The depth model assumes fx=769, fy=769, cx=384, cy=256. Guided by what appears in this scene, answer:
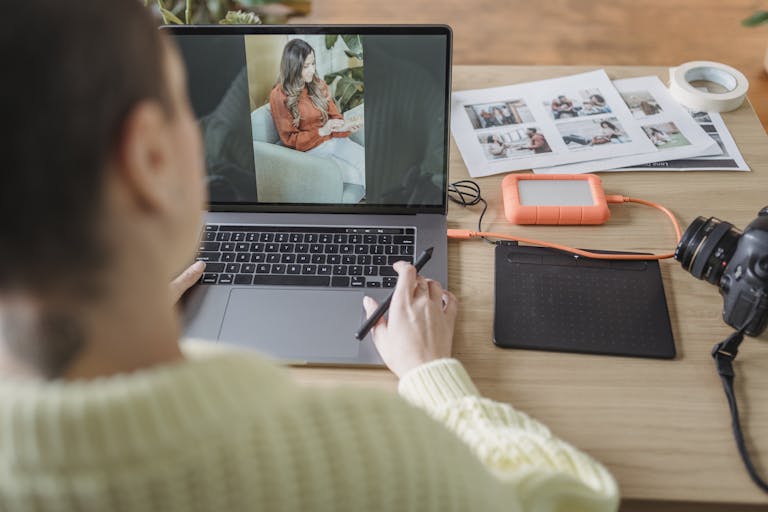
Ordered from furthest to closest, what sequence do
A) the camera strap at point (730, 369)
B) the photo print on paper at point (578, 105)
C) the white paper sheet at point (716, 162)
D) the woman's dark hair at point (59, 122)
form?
1. the photo print on paper at point (578, 105)
2. the white paper sheet at point (716, 162)
3. the camera strap at point (730, 369)
4. the woman's dark hair at point (59, 122)

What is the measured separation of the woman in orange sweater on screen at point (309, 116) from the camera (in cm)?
98

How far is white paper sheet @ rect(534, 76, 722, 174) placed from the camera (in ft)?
3.81

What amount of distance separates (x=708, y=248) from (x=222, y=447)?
665 mm

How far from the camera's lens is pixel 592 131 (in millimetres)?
1219

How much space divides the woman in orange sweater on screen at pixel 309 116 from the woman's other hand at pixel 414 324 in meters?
0.18

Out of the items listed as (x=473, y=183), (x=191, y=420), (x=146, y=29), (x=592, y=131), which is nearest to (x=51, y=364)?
(x=191, y=420)

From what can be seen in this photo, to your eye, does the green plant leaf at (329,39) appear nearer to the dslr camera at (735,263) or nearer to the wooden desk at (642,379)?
the wooden desk at (642,379)

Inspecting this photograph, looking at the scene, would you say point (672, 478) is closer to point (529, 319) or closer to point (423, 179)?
point (529, 319)

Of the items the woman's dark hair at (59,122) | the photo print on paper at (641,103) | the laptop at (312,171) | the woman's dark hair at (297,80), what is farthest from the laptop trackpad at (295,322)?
the photo print on paper at (641,103)

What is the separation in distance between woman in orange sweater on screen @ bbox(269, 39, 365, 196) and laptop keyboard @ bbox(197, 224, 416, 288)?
0.08 metres

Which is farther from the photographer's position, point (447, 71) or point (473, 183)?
point (473, 183)

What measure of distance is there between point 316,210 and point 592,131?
470 millimetres

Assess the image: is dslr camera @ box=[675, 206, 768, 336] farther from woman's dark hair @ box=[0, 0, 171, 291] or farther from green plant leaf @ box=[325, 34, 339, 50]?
woman's dark hair @ box=[0, 0, 171, 291]

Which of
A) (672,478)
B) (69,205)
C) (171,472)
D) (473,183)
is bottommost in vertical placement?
(672,478)
